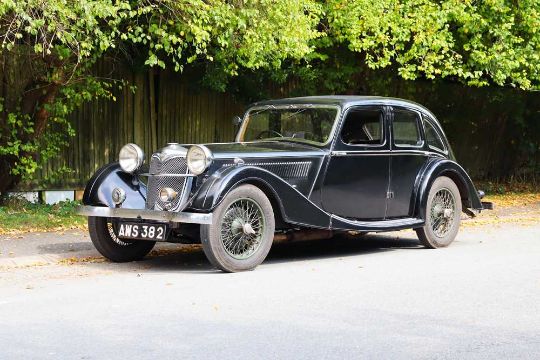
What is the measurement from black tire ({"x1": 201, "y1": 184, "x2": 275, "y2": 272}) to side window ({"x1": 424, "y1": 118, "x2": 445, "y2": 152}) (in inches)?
125

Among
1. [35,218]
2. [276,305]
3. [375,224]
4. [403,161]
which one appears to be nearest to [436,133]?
[403,161]

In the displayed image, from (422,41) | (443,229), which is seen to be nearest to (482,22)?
(422,41)

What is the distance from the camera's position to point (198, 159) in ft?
29.7

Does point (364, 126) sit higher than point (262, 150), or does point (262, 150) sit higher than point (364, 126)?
point (364, 126)

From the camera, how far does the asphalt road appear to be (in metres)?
6.02

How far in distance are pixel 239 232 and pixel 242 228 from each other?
0.05 metres

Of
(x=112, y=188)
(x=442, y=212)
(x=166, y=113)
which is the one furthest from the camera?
(x=166, y=113)

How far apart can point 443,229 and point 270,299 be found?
175 inches

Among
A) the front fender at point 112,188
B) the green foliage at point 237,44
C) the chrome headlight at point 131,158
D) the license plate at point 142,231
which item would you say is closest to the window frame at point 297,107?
the green foliage at point 237,44

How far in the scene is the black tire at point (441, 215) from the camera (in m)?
11.2

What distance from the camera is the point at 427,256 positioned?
1058cm

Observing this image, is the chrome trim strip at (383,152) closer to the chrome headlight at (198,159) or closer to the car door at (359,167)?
the car door at (359,167)

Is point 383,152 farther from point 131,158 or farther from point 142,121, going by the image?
point 142,121

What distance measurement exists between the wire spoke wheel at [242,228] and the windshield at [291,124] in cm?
148
